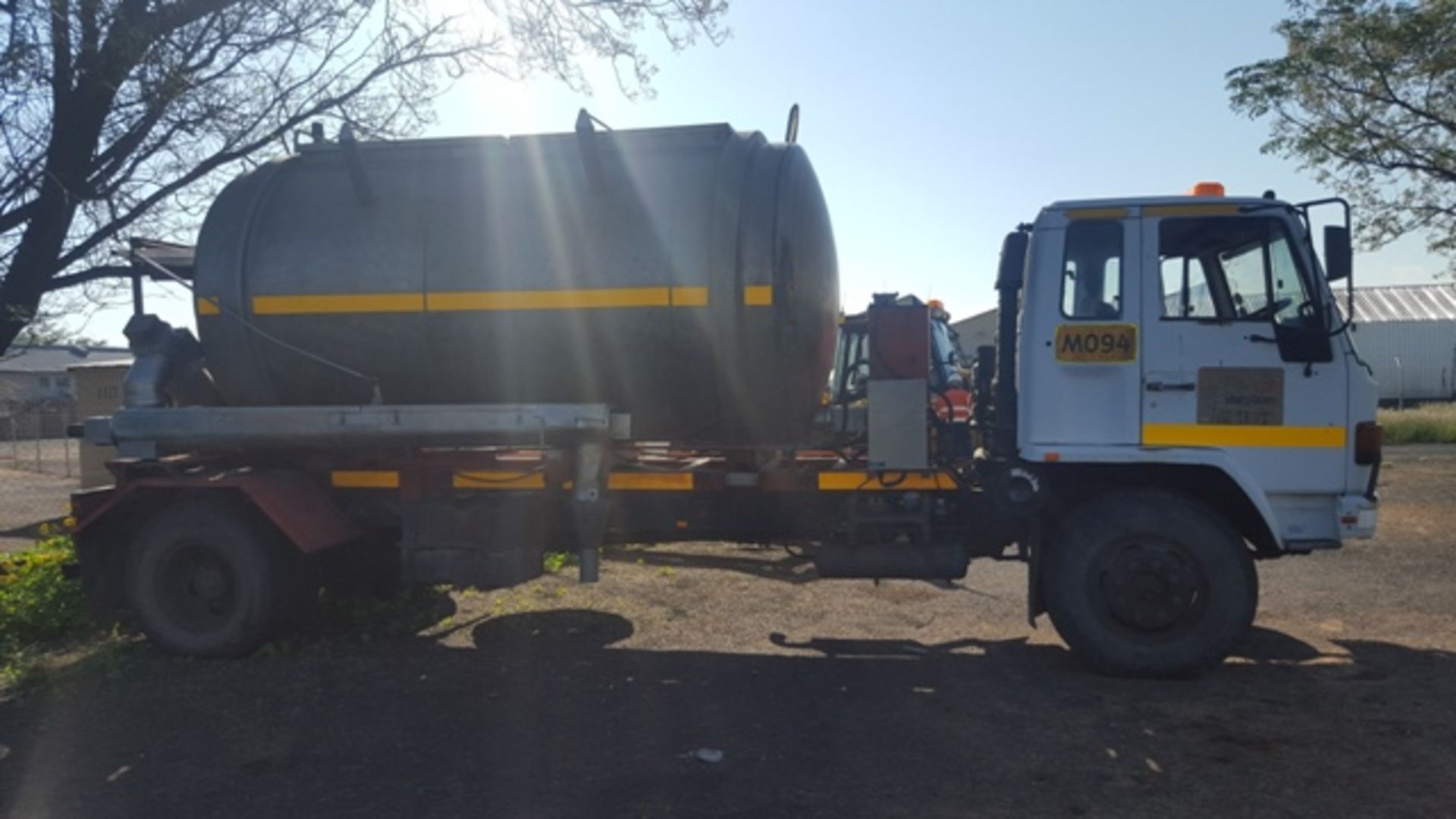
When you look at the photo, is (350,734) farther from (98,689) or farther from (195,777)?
(98,689)

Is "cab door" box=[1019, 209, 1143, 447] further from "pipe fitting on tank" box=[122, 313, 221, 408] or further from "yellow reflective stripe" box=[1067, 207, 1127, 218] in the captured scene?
"pipe fitting on tank" box=[122, 313, 221, 408]

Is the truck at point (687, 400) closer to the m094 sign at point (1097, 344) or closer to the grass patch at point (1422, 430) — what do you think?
the m094 sign at point (1097, 344)

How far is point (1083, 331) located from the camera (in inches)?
245

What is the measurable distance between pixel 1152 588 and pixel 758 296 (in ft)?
9.68

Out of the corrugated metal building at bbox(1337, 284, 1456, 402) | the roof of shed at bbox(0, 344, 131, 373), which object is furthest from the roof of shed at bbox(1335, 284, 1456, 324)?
the roof of shed at bbox(0, 344, 131, 373)

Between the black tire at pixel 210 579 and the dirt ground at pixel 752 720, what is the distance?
209mm

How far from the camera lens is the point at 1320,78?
15.1 m

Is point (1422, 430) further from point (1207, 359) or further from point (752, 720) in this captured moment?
point (752, 720)

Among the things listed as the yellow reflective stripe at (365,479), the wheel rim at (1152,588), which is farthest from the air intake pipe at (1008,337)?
the yellow reflective stripe at (365,479)

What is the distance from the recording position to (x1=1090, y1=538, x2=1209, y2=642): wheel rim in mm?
6039

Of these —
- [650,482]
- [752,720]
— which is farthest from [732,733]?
[650,482]

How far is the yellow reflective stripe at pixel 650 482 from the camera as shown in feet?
21.8

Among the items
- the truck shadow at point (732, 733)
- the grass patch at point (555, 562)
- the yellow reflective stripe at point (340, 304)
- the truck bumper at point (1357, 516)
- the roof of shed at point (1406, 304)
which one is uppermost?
the roof of shed at point (1406, 304)

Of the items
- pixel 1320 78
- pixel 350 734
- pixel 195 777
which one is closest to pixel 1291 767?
pixel 350 734
